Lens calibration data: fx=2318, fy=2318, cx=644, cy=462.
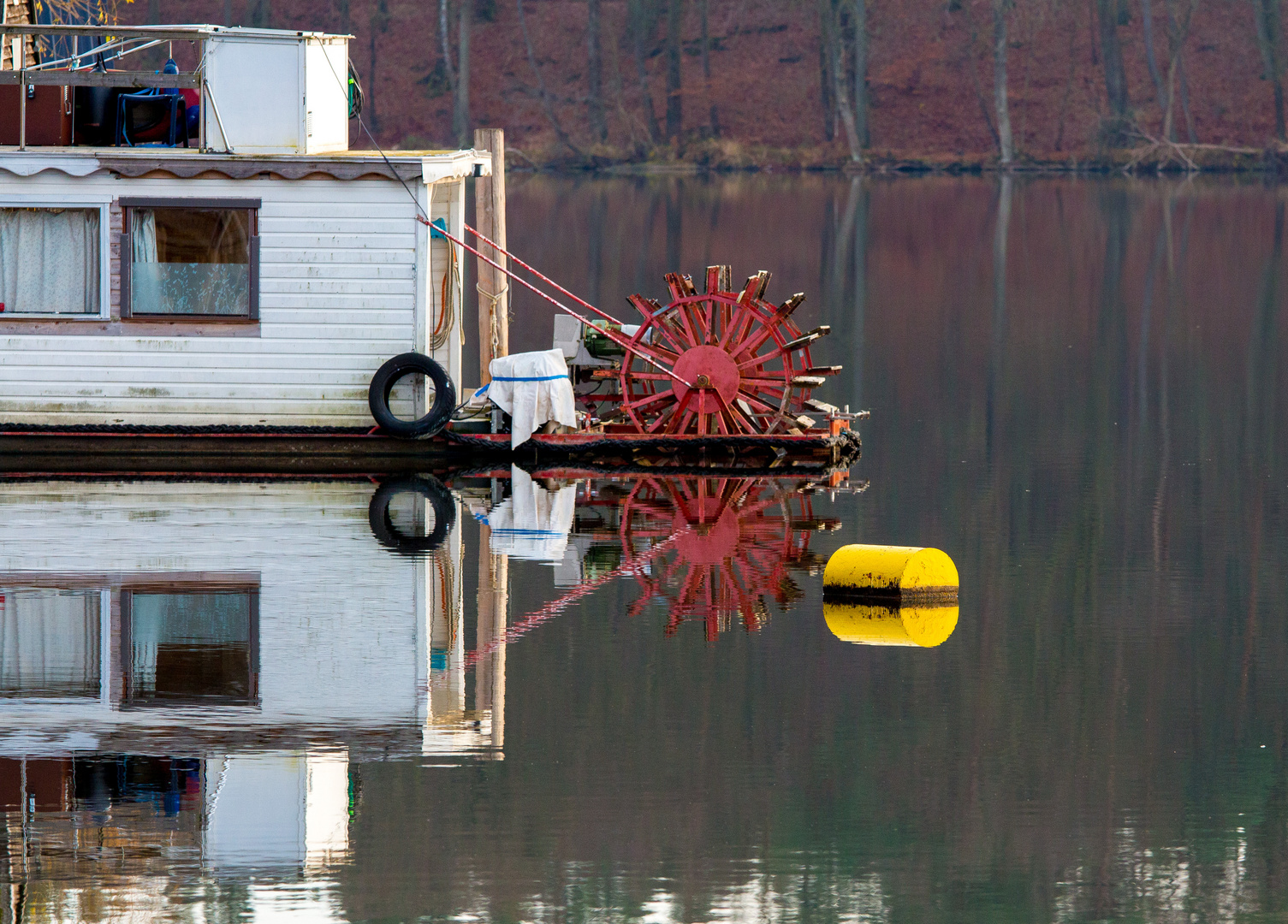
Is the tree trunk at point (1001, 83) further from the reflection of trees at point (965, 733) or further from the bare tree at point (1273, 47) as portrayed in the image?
the reflection of trees at point (965, 733)

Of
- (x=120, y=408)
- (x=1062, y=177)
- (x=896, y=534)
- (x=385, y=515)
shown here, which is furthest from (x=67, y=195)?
(x=1062, y=177)

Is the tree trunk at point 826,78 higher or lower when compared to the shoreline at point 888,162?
higher

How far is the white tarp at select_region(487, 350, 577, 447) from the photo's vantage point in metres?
19.5

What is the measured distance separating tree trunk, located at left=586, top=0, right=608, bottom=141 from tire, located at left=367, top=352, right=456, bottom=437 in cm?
5575

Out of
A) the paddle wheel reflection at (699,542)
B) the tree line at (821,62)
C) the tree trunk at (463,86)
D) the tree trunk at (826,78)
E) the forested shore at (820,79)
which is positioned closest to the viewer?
the paddle wheel reflection at (699,542)

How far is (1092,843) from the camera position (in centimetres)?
936

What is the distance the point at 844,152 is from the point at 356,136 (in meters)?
15.5

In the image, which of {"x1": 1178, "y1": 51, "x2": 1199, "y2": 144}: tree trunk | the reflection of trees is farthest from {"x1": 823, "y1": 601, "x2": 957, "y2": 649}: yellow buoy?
{"x1": 1178, "y1": 51, "x2": 1199, "y2": 144}: tree trunk

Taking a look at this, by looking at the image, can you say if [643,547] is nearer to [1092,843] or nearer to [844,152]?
[1092,843]

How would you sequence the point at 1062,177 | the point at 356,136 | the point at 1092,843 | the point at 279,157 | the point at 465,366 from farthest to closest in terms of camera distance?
the point at 356,136
the point at 1062,177
the point at 465,366
the point at 279,157
the point at 1092,843

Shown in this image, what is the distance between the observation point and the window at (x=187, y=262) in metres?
19.5

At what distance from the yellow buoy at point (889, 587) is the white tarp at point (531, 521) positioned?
7.73 ft

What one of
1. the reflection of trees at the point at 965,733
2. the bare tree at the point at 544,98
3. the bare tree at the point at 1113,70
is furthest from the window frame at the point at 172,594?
the bare tree at the point at 1113,70

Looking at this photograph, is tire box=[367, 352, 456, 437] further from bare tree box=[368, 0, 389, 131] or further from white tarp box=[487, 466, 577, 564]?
bare tree box=[368, 0, 389, 131]
